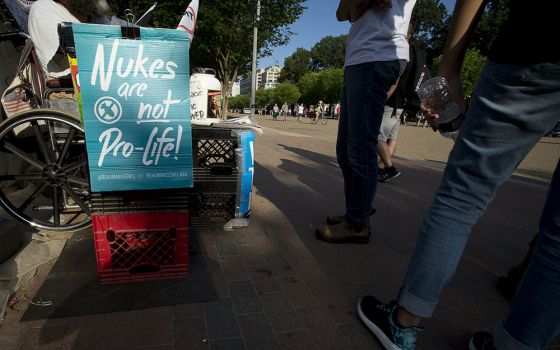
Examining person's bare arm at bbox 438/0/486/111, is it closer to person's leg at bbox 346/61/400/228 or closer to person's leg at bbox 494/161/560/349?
person's leg at bbox 494/161/560/349

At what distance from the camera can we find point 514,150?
1.05 m

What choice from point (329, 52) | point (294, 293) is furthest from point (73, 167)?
point (329, 52)

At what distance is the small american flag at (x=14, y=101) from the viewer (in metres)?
2.25

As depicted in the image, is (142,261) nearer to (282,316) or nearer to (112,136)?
(112,136)

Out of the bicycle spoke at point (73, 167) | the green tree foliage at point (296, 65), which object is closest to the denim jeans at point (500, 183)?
the bicycle spoke at point (73, 167)

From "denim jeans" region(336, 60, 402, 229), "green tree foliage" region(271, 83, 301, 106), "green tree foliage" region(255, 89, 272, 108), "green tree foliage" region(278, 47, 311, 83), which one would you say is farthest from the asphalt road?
"green tree foliage" region(278, 47, 311, 83)

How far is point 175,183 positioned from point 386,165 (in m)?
3.66

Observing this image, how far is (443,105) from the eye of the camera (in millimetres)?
1380

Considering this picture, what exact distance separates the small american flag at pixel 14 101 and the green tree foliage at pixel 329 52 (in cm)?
10018

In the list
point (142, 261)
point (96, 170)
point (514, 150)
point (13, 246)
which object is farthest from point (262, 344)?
point (13, 246)

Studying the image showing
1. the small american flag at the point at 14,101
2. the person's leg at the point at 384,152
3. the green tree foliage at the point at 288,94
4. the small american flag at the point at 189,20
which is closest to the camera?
the small american flag at the point at 189,20

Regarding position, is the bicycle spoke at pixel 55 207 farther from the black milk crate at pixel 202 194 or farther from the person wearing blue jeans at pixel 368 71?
the person wearing blue jeans at pixel 368 71

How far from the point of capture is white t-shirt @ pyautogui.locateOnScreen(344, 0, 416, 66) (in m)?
2.03

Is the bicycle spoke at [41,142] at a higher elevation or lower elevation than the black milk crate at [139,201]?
higher
